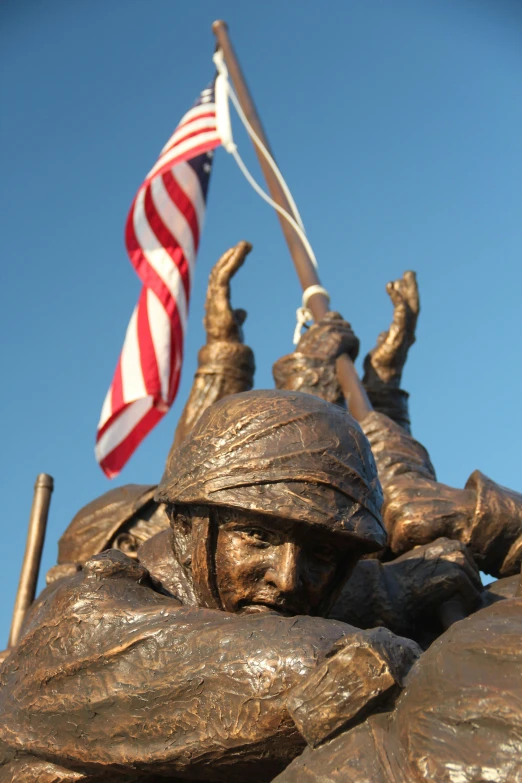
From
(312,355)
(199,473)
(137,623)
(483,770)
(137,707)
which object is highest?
(312,355)

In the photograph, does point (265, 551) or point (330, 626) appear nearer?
point (330, 626)

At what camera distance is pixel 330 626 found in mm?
2240

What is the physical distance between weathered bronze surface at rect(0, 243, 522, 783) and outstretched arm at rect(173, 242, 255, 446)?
83.0 inches

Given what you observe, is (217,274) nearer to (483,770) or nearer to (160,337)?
(160,337)

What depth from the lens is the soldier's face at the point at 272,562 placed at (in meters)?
2.63

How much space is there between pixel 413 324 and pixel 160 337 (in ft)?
7.88

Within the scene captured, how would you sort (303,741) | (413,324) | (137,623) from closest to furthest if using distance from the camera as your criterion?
(303,741) < (137,623) < (413,324)

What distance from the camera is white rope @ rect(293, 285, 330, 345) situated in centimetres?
607

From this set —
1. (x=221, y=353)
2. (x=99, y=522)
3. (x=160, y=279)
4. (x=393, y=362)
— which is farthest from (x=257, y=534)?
(x=160, y=279)

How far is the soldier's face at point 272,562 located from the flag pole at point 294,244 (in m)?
2.26

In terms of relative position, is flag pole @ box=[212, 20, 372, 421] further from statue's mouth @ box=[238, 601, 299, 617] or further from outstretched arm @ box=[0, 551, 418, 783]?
outstretched arm @ box=[0, 551, 418, 783]

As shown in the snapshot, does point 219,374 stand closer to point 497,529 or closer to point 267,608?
point 497,529

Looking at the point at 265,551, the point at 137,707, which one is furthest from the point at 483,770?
the point at 265,551

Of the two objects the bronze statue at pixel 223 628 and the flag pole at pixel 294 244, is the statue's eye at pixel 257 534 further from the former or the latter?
the flag pole at pixel 294 244
